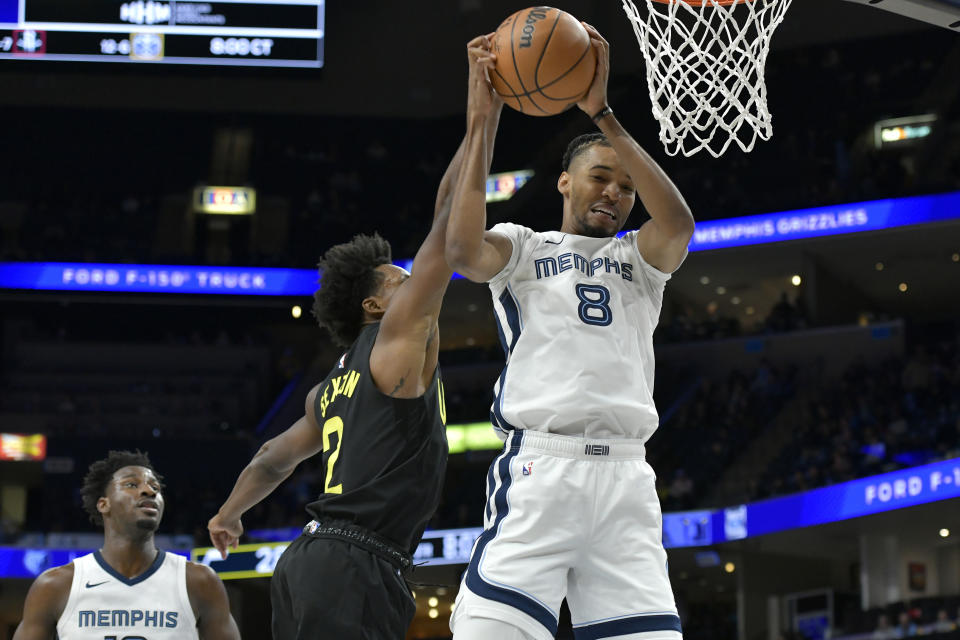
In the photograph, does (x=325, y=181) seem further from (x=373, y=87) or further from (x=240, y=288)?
(x=240, y=288)

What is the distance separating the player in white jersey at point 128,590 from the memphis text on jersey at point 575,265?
2.33 m

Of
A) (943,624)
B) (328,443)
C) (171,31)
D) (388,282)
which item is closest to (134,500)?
(328,443)

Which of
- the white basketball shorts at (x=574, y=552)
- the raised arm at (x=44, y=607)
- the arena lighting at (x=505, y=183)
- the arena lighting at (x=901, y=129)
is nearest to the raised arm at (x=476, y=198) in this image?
the white basketball shorts at (x=574, y=552)

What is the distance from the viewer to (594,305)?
3295mm

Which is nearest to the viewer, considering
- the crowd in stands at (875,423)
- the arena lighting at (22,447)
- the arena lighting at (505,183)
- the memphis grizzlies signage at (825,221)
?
the crowd in stands at (875,423)

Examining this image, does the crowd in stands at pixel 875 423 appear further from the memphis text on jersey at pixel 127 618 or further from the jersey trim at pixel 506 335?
the jersey trim at pixel 506 335

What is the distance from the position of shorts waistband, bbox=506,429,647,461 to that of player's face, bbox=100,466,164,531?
2.34 metres

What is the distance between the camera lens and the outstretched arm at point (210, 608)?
16.1 ft

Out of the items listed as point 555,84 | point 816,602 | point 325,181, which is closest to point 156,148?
point 325,181

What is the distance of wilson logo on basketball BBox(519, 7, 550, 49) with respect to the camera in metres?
3.28

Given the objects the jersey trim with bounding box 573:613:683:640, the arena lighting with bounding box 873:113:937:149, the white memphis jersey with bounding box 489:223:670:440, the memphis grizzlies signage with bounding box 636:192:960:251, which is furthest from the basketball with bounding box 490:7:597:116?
the arena lighting with bounding box 873:113:937:149

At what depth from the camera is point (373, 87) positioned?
24.9 meters

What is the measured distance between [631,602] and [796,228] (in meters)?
15.9

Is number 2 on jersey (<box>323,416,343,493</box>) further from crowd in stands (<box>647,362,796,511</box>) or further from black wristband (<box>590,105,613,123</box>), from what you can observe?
crowd in stands (<box>647,362,796,511</box>)
